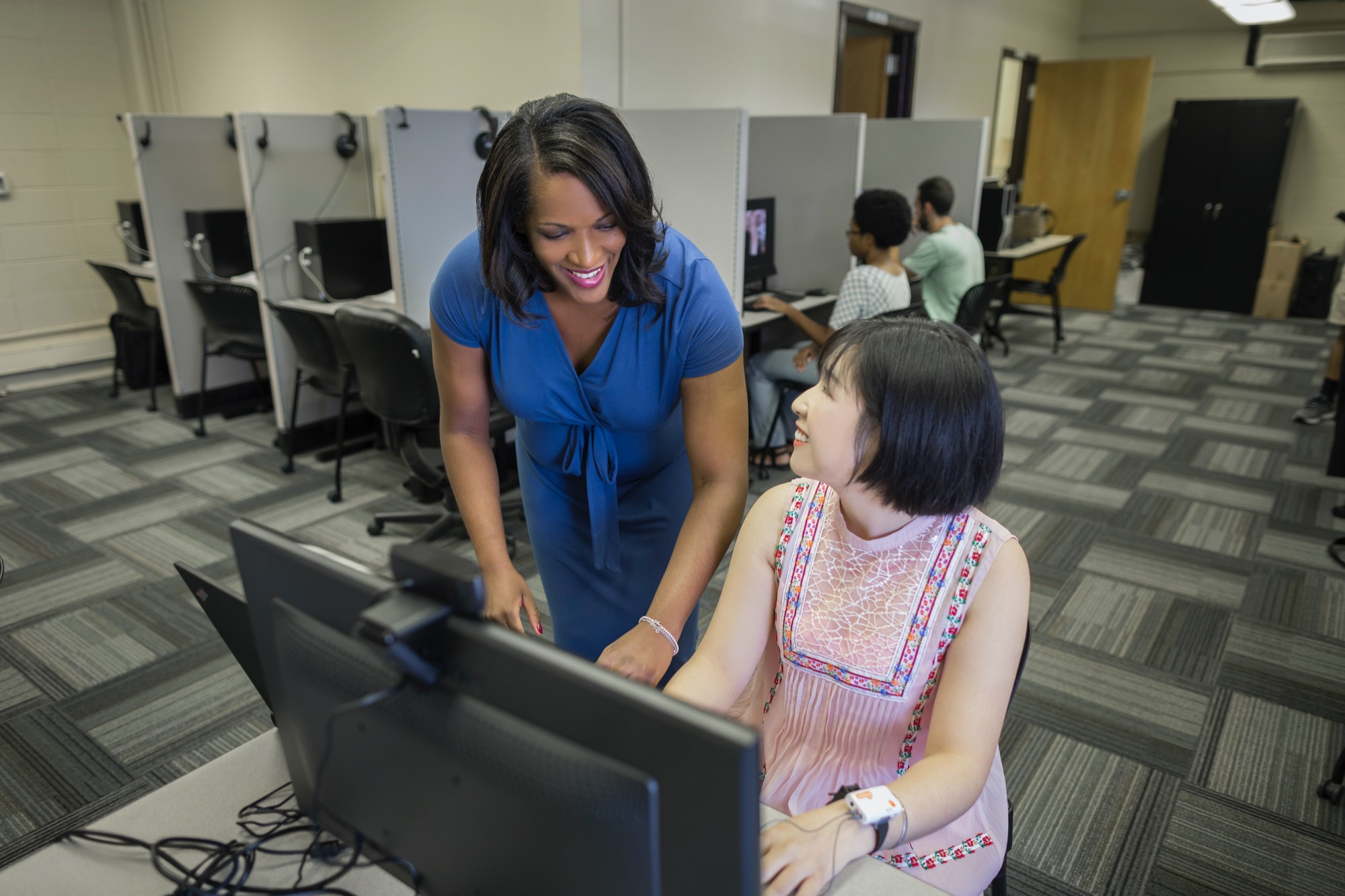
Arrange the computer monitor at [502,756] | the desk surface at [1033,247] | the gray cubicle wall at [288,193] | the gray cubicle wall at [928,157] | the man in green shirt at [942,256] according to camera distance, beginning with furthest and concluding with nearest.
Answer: the desk surface at [1033,247]
the gray cubicle wall at [928,157]
the man in green shirt at [942,256]
the gray cubicle wall at [288,193]
the computer monitor at [502,756]

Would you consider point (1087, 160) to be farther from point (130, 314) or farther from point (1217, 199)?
point (130, 314)

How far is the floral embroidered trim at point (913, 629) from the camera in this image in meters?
1.01

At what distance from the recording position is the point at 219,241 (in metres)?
4.16

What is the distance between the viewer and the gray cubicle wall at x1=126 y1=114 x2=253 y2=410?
3977 mm

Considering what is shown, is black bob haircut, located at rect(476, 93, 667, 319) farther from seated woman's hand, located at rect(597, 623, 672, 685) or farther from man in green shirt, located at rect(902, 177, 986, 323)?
man in green shirt, located at rect(902, 177, 986, 323)

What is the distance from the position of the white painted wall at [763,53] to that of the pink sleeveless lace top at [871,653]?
2.97m

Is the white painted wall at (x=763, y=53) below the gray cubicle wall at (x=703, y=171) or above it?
above

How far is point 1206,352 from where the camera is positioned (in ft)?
19.5

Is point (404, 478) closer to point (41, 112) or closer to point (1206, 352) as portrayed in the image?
point (41, 112)

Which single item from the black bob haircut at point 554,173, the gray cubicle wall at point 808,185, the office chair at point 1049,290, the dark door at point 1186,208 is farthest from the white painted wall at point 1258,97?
the black bob haircut at point 554,173

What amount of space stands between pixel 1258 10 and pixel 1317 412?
3630 mm

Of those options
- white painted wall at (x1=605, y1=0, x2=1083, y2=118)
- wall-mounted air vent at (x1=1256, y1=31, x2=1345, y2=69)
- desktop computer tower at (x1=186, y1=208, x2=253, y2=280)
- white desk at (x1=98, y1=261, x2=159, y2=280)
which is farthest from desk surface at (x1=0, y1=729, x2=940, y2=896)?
wall-mounted air vent at (x1=1256, y1=31, x2=1345, y2=69)

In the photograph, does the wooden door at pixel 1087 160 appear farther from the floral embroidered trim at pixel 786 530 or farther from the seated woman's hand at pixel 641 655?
the seated woman's hand at pixel 641 655

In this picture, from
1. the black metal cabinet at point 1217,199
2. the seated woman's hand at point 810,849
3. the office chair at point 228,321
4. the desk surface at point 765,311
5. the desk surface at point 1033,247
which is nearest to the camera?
the seated woman's hand at point 810,849
